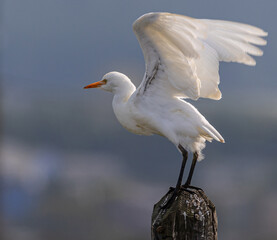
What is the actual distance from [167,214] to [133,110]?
150 centimetres

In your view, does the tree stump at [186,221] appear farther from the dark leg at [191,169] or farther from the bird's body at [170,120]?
the bird's body at [170,120]

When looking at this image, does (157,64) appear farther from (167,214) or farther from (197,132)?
(167,214)

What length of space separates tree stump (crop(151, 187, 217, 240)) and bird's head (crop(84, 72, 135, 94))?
6.09 ft

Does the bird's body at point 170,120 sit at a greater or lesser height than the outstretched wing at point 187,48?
lesser

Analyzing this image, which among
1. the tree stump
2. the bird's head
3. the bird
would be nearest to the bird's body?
the bird

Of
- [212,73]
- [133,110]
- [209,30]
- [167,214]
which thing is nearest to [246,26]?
[209,30]

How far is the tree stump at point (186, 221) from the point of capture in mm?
3561

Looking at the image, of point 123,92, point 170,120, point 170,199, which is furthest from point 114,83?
point 170,199

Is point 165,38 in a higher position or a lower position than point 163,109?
higher

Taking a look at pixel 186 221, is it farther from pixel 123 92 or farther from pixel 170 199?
pixel 123 92

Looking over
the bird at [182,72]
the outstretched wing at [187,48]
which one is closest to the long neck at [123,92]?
the bird at [182,72]

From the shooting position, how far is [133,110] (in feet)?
15.7

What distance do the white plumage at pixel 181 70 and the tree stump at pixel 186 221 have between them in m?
1.02

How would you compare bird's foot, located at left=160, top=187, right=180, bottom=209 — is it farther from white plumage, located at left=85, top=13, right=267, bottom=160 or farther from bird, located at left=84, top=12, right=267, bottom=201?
white plumage, located at left=85, top=13, right=267, bottom=160
